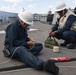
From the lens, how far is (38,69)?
390cm

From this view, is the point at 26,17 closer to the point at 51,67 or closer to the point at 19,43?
the point at 19,43

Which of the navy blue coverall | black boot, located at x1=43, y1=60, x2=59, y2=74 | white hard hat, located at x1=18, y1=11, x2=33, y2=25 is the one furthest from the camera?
white hard hat, located at x1=18, y1=11, x2=33, y2=25

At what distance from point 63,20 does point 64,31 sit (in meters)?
0.29

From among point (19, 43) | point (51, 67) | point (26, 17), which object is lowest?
point (51, 67)

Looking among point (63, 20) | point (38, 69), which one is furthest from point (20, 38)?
point (63, 20)

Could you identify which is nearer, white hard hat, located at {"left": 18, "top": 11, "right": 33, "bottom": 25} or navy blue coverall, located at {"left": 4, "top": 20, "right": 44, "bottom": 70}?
navy blue coverall, located at {"left": 4, "top": 20, "right": 44, "bottom": 70}

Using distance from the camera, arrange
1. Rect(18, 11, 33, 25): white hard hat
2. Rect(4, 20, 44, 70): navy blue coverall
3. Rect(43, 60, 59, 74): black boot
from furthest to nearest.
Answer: Rect(18, 11, 33, 25): white hard hat < Rect(4, 20, 44, 70): navy blue coverall < Rect(43, 60, 59, 74): black boot

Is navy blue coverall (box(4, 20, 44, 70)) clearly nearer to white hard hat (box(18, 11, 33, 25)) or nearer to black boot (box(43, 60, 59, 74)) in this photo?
white hard hat (box(18, 11, 33, 25))

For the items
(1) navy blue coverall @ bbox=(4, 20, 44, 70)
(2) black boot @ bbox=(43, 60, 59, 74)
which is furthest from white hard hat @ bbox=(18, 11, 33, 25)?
(2) black boot @ bbox=(43, 60, 59, 74)

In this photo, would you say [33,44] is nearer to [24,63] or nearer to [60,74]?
[24,63]

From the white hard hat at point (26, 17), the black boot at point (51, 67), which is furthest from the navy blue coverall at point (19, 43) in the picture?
the black boot at point (51, 67)

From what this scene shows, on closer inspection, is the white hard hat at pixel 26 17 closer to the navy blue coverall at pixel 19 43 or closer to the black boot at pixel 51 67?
the navy blue coverall at pixel 19 43

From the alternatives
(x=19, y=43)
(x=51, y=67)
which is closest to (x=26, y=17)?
(x=19, y=43)

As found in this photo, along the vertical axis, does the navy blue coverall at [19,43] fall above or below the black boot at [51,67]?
above
